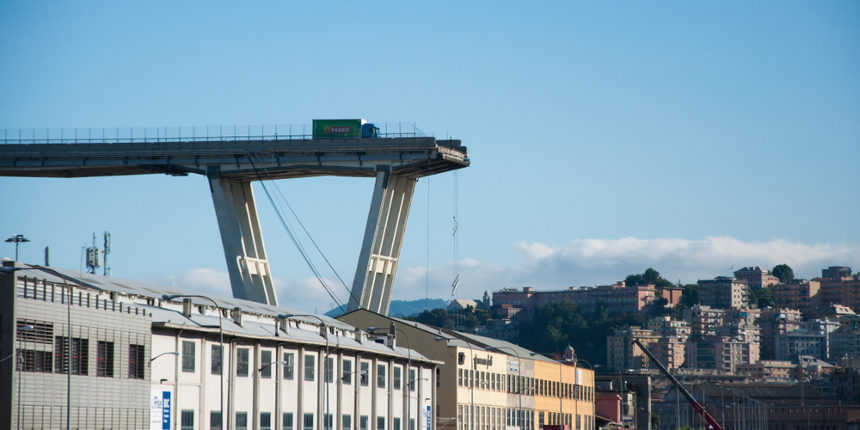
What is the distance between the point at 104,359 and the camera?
43.7m

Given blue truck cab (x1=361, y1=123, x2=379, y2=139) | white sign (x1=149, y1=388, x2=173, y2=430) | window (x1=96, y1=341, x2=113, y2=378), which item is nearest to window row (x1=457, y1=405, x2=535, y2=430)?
blue truck cab (x1=361, y1=123, x2=379, y2=139)

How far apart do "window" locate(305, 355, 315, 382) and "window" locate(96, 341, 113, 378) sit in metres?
16.7

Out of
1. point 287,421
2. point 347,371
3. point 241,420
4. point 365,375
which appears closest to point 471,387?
point 365,375

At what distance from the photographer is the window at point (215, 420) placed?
166ft

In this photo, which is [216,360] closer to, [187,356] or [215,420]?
[187,356]

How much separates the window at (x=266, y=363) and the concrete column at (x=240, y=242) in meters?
46.4

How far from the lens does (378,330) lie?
290 ft

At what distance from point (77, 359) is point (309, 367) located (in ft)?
63.0

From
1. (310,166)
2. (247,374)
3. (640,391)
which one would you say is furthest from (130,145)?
(640,391)

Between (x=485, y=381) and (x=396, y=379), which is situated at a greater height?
(x=396, y=379)

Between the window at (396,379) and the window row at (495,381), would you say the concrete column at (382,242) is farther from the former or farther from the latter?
the window at (396,379)

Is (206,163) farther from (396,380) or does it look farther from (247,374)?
(247,374)

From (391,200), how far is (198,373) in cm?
5555

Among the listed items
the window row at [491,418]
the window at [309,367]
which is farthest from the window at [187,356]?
the window row at [491,418]
